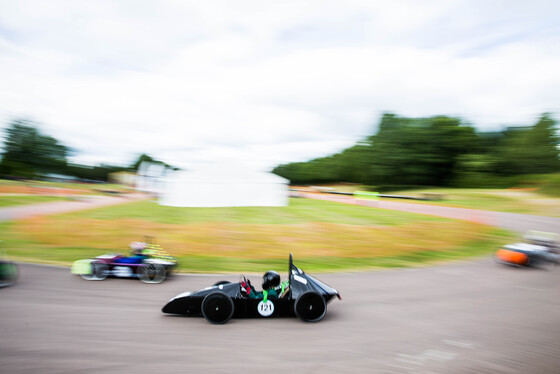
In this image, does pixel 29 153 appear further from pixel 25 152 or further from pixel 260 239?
pixel 260 239

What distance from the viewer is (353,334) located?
486 cm

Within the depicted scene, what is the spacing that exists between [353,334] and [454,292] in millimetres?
3123

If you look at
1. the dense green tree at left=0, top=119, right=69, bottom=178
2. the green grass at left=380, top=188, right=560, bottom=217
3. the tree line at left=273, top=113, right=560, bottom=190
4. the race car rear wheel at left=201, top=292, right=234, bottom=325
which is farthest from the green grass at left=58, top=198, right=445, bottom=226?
the dense green tree at left=0, top=119, right=69, bottom=178

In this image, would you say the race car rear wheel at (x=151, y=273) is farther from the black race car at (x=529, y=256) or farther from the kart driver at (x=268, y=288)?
the black race car at (x=529, y=256)

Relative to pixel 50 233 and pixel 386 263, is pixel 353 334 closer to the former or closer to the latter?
pixel 386 263

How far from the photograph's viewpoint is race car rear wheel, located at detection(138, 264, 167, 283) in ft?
23.4

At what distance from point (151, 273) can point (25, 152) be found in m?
63.1

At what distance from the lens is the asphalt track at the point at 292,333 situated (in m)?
4.07

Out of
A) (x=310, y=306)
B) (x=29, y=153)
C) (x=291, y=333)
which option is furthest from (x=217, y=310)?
(x=29, y=153)

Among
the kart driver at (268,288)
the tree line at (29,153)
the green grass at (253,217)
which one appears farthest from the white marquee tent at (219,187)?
the tree line at (29,153)

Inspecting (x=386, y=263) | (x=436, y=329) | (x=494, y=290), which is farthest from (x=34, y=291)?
(x=494, y=290)

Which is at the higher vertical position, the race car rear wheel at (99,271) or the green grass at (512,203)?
the green grass at (512,203)

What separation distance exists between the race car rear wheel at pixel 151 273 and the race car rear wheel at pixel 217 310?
2.49 m

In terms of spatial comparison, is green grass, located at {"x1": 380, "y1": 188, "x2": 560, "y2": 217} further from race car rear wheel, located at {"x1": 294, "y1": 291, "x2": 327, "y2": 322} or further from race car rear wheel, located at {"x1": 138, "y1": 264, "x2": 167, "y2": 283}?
race car rear wheel, located at {"x1": 138, "y1": 264, "x2": 167, "y2": 283}
